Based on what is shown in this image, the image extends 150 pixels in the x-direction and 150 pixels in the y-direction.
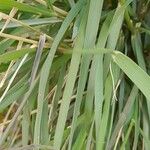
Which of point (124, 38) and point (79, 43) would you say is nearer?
point (79, 43)

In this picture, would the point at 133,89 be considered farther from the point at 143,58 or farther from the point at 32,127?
the point at 32,127

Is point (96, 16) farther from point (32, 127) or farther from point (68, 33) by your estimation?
point (32, 127)

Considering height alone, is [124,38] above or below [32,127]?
above

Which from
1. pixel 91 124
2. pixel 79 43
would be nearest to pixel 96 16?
pixel 79 43

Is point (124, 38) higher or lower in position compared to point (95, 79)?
higher

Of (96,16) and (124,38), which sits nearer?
(96,16)

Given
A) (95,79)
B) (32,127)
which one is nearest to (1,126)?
(32,127)
